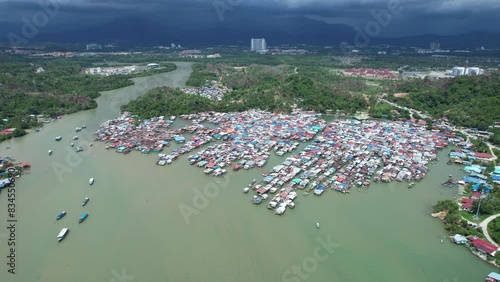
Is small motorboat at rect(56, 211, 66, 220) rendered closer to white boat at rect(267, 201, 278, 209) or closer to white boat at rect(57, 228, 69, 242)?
white boat at rect(57, 228, 69, 242)

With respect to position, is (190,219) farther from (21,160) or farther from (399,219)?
(21,160)

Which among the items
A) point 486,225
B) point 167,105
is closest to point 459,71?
point 167,105

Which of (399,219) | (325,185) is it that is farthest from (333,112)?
(399,219)

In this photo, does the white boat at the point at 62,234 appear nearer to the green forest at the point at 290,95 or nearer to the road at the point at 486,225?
the road at the point at 486,225

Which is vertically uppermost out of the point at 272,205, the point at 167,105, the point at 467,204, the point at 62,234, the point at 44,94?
the point at 44,94

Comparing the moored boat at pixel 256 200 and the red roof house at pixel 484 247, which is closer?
the red roof house at pixel 484 247

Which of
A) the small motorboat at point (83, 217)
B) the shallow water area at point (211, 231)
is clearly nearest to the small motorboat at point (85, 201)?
the shallow water area at point (211, 231)

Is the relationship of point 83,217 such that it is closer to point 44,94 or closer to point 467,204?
point 467,204

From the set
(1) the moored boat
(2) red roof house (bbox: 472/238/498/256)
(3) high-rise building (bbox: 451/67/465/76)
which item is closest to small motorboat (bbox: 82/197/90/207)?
(1) the moored boat
